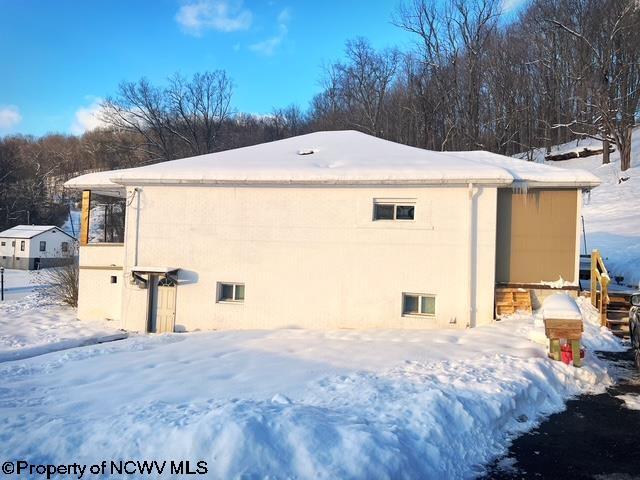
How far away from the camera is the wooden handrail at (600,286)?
32.0 ft

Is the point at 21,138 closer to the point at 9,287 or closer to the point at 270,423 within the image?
the point at 9,287

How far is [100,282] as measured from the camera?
46.9 ft

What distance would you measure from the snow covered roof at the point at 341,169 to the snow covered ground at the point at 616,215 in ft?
16.4

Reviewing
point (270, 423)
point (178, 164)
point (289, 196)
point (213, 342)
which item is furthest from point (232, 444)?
point (178, 164)

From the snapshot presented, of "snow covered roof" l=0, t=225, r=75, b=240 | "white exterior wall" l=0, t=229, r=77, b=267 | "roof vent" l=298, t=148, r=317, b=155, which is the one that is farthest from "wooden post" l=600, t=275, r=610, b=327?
"snow covered roof" l=0, t=225, r=75, b=240

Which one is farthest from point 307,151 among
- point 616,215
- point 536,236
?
point 616,215

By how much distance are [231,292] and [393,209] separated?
4.78 meters

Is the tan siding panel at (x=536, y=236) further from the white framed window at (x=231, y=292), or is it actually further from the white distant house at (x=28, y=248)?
the white distant house at (x=28, y=248)

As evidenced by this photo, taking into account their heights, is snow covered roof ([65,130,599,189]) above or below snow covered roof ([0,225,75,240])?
above

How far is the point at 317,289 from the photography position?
11547mm

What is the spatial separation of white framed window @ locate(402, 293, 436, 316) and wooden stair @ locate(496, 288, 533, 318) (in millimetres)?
1534

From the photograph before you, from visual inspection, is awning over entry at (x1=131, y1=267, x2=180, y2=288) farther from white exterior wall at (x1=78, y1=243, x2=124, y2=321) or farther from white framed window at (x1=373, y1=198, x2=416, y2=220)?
white framed window at (x1=373, y1=198, x2=416, y2=220)

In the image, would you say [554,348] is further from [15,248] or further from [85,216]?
[15,248]

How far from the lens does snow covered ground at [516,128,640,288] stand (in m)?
14.9
